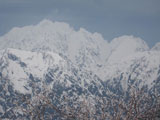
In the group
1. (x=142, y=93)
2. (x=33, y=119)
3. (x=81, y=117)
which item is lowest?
(x=33, y=119)

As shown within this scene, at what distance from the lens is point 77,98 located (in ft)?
58.5

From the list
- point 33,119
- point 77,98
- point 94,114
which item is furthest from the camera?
point 77,98

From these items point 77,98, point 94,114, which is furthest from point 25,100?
point 77,98

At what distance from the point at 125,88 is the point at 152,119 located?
3.14 meters

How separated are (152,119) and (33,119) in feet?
20.8

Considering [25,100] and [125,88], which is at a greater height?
[125,88]

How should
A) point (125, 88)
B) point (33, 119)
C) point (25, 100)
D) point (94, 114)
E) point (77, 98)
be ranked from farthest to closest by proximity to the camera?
point (77, 98) < point (125, 88) < point (94, 114) < point (33, 119) < point (25, 100)

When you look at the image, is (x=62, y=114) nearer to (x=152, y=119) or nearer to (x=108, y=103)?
(x=108, y=103)

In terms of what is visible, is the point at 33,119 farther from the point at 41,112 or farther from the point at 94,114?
the point at 94,114

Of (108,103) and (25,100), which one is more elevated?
(108,103)

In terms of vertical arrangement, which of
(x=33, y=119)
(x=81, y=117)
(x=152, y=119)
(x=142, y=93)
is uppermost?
(x=142, y=93)

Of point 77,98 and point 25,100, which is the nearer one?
point 25,100

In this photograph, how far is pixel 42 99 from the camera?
13.2m

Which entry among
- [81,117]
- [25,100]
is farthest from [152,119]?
[25,100]
